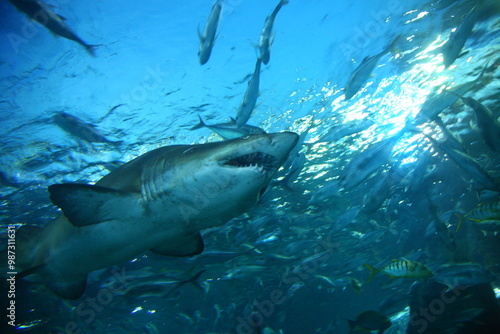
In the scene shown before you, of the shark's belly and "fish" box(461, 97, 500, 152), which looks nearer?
the shark's belly

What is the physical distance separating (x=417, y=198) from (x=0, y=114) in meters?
21.9

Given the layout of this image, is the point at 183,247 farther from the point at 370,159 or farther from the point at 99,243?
the point at 370,159

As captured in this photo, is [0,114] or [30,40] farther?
[0,114]

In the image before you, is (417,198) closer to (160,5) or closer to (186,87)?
(186,87)

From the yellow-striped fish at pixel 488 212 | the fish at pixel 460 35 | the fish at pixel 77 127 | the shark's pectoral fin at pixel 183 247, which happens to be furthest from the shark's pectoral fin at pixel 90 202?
the yellow-striped fish at pixel 488 212

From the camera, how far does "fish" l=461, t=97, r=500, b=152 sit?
676 cm

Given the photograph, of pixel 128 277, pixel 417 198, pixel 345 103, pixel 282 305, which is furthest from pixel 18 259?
pixel 282 305

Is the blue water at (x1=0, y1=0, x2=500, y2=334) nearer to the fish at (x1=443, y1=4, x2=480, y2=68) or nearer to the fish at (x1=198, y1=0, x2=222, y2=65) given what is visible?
the fish at (x1=443, y1=4, x2=480, y2=68)

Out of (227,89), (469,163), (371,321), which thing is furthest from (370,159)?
(371,321)

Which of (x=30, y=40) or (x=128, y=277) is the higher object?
(x=30, y=40)

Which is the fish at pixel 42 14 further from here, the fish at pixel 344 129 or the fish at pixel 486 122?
the fish at pixel 486 122

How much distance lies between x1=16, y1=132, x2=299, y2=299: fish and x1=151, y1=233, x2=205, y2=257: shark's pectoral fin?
16 millimetres

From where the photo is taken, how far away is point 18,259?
421 centimetres

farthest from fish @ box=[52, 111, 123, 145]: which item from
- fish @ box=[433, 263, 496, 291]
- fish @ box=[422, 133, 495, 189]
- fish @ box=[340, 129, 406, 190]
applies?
fish @ box=[433, 263, 496, 291]
